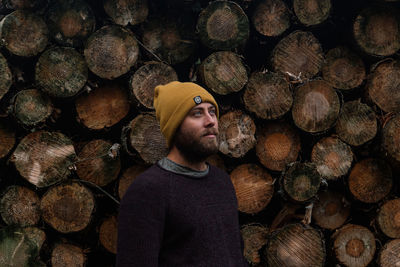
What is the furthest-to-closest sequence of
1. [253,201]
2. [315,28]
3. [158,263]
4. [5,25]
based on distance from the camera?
[315,28]
[253,201]
[5,25]
[158,263]

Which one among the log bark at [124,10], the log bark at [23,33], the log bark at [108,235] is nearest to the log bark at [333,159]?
the log bark at [108,235]

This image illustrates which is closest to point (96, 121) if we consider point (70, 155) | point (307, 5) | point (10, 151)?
point (70, 155)

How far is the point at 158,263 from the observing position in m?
1.69

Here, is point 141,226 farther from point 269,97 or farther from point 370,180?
point 370,180

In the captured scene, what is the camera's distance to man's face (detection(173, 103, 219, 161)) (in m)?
1.92

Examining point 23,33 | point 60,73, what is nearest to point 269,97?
point 60,73

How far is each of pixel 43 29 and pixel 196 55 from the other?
1.28 metres

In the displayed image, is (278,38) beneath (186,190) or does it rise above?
above

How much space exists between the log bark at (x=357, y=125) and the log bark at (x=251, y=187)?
0.75m

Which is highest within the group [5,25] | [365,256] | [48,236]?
[5,25]

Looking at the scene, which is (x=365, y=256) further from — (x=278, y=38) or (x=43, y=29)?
(x=43, y=29)

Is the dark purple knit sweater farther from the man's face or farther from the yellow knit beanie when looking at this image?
the yellow knit beanie

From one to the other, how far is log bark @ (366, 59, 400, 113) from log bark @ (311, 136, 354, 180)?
0.50 metres

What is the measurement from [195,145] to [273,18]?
5.50 feet
